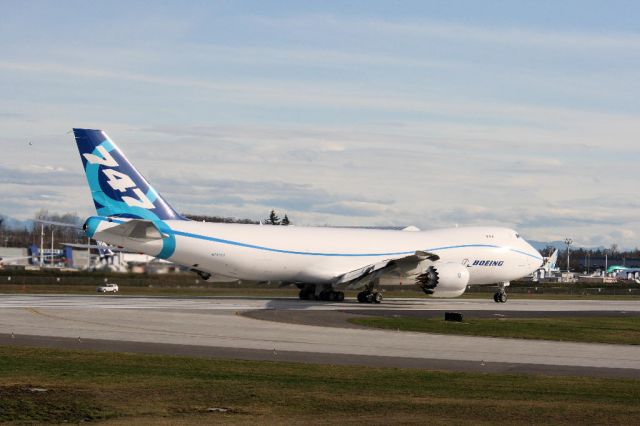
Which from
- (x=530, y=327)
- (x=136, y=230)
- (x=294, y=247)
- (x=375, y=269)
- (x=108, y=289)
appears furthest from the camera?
(x=108, y=289)

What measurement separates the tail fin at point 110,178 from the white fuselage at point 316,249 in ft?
4.85

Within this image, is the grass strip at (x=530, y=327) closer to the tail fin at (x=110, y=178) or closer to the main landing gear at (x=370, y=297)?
the main landing gear at (x=370, y=297)

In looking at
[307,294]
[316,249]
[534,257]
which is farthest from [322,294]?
[534,257]

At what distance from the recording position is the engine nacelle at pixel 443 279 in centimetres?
5744

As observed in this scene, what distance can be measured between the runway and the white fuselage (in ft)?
22.6

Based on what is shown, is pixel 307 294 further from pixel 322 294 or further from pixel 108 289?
pixel 108 289

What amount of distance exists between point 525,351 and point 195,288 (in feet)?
170

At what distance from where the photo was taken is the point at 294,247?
5866 cm

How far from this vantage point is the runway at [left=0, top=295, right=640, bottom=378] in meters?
27.9

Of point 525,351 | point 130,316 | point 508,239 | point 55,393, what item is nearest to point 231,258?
point 130,316

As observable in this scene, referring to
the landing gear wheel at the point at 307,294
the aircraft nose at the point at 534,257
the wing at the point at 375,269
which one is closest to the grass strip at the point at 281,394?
the wing at the point at 375,269

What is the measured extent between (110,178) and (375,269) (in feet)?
55.9

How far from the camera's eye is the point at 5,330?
34031mm

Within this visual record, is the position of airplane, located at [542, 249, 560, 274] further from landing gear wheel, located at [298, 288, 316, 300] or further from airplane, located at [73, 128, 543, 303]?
landing gear wheel, located at [298, 288, 316, 300]
